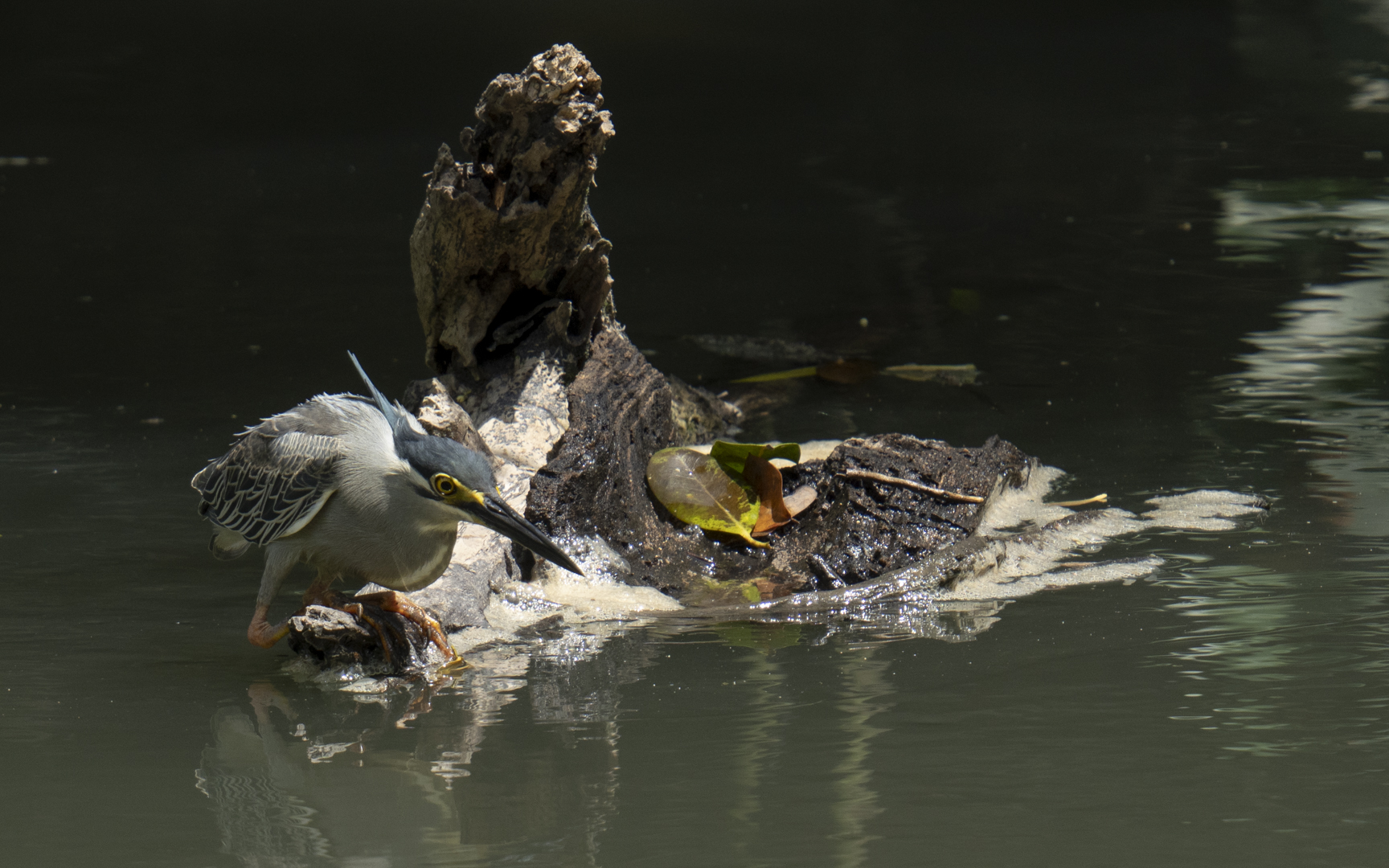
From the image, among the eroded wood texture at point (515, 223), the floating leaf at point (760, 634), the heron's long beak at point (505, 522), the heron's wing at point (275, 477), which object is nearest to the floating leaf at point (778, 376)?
the eroded wood texture at point (515, 223)

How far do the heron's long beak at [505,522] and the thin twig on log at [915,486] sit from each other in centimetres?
125

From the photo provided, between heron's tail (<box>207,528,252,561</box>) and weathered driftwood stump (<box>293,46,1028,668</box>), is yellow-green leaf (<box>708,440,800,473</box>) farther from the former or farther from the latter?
heron's tail (<box>207,528,252,561</box>)

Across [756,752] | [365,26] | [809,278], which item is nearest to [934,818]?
[756,752]

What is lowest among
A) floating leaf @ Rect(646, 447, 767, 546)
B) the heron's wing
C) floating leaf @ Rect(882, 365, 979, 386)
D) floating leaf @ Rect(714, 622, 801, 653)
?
floating leaf @ Rect(882, 365, 979, 386)

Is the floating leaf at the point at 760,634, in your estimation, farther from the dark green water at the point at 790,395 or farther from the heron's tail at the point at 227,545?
the heron's tail at the point at 227,545

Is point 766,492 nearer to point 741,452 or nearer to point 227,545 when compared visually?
point 741,452

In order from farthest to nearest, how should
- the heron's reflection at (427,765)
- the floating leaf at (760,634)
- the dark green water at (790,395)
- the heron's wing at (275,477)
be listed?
the floating leaf at (760,634), the heron's wing at (275,477), the dark green water at (790,395), the heron's reflection at (427,765)

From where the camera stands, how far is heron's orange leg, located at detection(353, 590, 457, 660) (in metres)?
3.31

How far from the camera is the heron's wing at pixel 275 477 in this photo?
10.7 ft

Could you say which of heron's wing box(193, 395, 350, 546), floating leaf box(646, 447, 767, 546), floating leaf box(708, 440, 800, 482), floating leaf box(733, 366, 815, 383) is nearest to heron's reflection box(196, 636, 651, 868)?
heron's wing box(193, 395, 350, 546)

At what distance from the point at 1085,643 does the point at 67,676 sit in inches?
88.1

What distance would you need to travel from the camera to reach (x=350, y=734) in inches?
117

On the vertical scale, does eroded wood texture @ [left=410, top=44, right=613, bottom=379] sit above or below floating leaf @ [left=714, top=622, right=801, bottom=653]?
above

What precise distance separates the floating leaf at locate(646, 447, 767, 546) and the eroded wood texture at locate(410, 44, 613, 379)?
685mm
